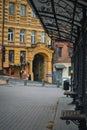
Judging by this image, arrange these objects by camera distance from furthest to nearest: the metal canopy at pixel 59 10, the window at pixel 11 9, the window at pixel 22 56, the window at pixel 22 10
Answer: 1. the window at pixel 22 10
2. the window at pixel 22 56
3. the window at pixel 11 9
4. the metal canopy at pixel 59 10

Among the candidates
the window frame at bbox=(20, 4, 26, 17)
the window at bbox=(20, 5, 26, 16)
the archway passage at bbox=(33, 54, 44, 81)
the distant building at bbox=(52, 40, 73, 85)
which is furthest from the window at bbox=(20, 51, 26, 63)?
the distant building at bbox=(52, 40, 73, 85)

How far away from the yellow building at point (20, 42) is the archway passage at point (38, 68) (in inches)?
19.5

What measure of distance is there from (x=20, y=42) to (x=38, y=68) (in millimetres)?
5790

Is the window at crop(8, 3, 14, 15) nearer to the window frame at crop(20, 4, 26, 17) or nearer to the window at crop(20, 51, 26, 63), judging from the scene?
the window frame at crop(20, 4, 26, 17)

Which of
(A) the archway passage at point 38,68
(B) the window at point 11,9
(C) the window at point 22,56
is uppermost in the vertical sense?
(B) the window at point 11,9

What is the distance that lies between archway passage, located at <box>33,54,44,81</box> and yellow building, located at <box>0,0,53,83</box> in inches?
19.5

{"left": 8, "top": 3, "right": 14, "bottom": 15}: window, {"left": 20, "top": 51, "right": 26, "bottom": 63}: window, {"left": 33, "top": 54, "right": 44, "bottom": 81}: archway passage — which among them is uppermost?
{"left": 8, "top": 3, "right": 14, "bottom": 15}: window

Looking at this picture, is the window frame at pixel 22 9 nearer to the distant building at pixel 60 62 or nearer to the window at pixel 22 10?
the window at pixel 22 10

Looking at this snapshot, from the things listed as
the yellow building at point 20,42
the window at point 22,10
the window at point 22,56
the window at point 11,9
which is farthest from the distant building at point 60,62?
the window at point 11,9

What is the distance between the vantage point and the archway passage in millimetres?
63625

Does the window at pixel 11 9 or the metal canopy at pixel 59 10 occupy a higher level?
the window at pixel 11 9

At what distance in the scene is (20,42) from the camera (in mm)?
60188

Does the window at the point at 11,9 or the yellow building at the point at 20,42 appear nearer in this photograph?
the yellow building at the point at 20,42

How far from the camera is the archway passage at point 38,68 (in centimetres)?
6362
